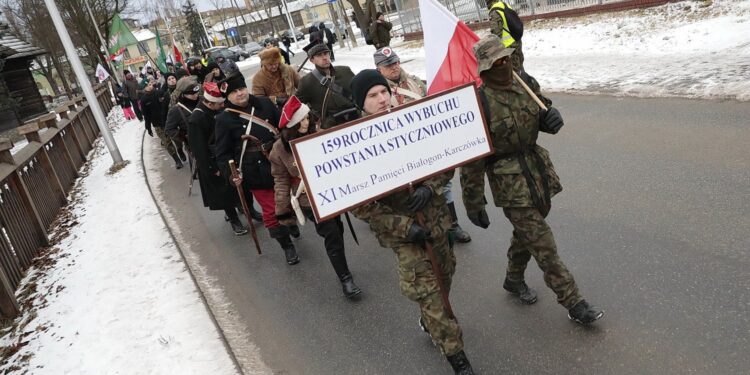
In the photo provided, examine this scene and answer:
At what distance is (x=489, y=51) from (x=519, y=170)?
73cm

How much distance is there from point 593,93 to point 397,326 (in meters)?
6.52

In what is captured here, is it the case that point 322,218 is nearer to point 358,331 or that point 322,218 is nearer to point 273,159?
point 358,331

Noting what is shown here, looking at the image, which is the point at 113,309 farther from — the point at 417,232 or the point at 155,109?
the point at 155,109

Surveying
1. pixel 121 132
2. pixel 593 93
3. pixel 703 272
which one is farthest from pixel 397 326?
pixel 121 132

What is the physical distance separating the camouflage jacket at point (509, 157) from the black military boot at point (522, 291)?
78 centimetres

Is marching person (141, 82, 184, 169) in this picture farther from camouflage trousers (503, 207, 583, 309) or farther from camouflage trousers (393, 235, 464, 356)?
camouflage trousers (503, 207, 583, 309)

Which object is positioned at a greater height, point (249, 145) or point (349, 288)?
point (249, 145)

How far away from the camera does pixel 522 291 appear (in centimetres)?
390

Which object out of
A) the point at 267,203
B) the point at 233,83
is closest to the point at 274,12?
the point at 233,83

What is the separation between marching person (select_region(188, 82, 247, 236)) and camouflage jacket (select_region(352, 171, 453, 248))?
333 centimetres

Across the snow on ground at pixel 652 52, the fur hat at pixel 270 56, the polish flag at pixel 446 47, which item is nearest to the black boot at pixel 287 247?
the polish flag at pixel 446 47

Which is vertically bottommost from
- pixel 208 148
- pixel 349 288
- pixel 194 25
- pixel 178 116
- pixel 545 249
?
pixel 349 288

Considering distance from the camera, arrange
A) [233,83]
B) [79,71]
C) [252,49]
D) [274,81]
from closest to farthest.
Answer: [233,83], [274,81], [79,71], [252,49]

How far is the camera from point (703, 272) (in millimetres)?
3674
